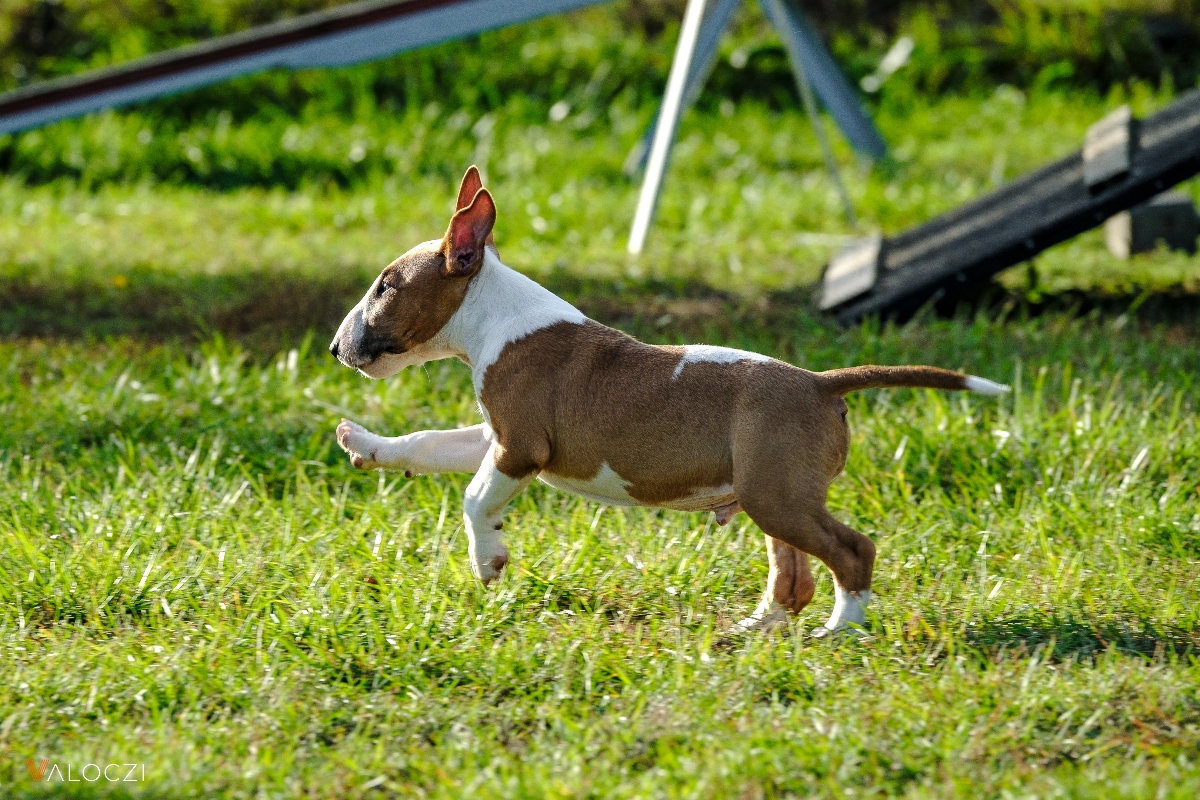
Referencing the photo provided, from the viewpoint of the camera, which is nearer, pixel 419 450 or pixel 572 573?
pixel 419 450

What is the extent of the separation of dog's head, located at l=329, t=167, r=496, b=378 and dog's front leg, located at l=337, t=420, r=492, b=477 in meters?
0.18

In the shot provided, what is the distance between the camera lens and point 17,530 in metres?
3.72

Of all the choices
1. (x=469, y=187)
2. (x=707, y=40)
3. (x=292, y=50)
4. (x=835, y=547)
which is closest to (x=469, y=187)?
(x=469, y=187)

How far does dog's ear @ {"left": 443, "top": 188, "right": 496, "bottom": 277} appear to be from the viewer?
312cm

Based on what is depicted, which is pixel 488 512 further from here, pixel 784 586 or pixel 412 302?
pixel 784 586

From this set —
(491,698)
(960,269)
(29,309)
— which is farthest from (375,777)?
(29,309)

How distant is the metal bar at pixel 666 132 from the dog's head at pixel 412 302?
390 cm

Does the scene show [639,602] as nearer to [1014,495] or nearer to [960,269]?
[1014,495]

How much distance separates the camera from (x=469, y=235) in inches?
124

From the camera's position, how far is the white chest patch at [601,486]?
319 centimetres

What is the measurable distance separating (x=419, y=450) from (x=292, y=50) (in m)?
4.35

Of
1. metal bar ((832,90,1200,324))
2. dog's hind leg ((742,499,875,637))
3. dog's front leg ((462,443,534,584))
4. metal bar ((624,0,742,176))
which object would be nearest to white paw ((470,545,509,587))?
dog's front leg ((462,443,534,584))

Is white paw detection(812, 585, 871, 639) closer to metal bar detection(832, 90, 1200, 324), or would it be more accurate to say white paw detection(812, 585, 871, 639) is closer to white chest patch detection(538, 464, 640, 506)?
white chest patch detection(538, 464, 640, 506)

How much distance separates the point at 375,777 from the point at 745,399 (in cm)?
111
